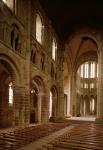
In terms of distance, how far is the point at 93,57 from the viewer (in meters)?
43.4

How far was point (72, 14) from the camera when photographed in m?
30.2

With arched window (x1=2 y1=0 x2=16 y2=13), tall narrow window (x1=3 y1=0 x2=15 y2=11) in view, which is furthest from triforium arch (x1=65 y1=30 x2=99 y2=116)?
tall narrow window (x1=3 y1=0 x2=15 y2=11)

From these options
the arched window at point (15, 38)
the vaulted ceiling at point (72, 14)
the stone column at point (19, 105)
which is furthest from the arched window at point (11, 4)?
the vaulted ceiling at point (72, 14)

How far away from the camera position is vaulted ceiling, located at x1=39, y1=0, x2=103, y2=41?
90.3 ft

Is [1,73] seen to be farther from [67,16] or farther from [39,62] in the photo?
[67,16]

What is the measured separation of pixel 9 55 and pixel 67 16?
606 inches

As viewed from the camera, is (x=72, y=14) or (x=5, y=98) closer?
(x=5, y=98)

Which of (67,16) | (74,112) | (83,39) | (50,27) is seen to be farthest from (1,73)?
(74,112)

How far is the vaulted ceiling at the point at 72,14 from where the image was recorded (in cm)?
2752

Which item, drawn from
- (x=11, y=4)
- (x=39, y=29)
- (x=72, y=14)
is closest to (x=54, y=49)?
(x=72, y=14)

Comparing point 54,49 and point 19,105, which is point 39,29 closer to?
point 54,49

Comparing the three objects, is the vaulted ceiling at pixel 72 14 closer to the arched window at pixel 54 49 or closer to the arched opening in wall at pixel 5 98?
the arched window at pixel 54 49

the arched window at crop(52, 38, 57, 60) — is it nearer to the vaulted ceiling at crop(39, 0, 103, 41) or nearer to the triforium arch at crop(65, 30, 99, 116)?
the vaulted ceiling at crop(39, 0, 103, 41)

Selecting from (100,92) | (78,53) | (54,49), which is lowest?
(100,92)
